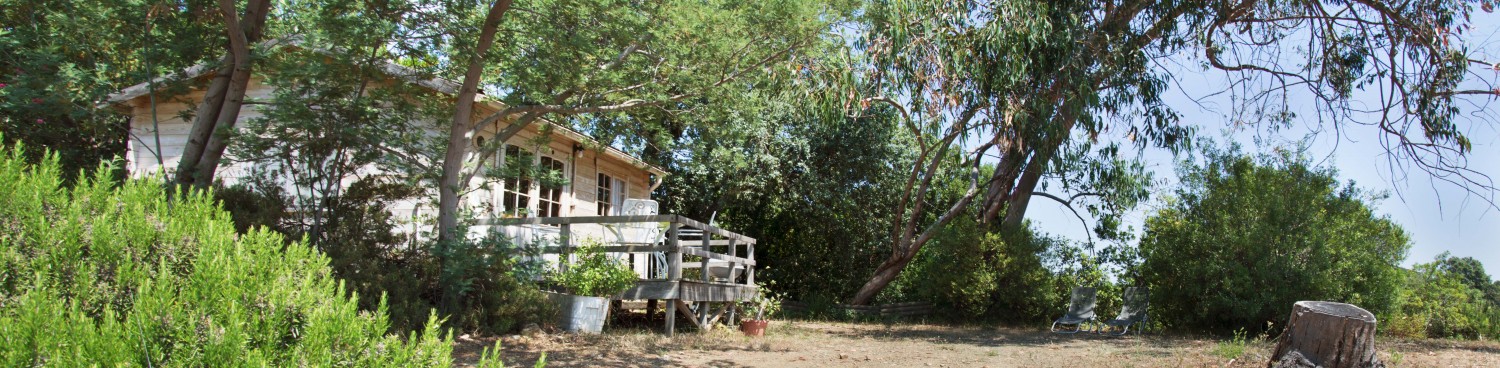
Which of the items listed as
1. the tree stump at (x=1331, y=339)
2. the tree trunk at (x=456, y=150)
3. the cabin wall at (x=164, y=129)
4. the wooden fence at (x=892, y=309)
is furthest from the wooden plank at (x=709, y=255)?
the cabin wall at (x=164, y=129)

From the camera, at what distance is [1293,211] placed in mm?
12109

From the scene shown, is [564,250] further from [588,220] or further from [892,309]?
[892,309]

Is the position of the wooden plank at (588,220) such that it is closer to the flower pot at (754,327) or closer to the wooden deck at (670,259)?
the wooden deck at (670,259)

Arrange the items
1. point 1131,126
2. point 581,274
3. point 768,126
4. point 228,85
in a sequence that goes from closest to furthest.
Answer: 1. point 228,85
2. point 581,274
3. point 1131,126
4. point 768,126

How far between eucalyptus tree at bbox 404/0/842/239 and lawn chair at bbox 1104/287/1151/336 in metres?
5.84

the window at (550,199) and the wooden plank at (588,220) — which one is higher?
the window at (550,199)

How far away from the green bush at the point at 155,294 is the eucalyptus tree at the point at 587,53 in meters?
5.41

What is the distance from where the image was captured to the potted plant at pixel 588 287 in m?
9.41

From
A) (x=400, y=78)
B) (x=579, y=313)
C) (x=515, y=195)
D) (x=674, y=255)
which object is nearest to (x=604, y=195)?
(x=515, y=195)

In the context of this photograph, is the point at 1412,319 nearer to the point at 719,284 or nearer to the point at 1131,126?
the point at 1131,126

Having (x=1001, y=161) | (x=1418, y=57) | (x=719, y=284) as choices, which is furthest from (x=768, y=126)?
(x=1418, y=57)

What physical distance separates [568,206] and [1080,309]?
783cm

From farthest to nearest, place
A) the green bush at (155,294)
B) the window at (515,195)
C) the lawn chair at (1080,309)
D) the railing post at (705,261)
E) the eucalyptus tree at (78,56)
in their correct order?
the lawn chair at (1080,309) < the window at (515,195) < the railing post at (705,261) < the eucalyptus tree at (78,56) < the green bush at (155,294)

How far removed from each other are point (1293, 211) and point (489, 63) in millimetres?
10000
